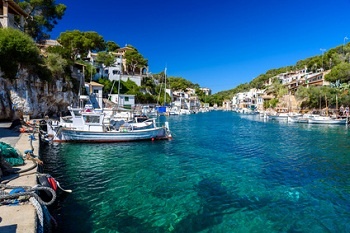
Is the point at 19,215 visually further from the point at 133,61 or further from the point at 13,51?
the point at 133,61

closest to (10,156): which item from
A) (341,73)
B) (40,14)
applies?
(40,14)

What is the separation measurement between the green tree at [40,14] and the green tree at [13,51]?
23195mm

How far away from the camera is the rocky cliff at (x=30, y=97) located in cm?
2433

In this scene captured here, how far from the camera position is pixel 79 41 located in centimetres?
5512

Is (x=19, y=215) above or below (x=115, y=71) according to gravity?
below

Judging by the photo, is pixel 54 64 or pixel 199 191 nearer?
pixel 199 191

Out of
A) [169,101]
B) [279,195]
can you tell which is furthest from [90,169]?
[169,101]

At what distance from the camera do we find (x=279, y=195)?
10.1m

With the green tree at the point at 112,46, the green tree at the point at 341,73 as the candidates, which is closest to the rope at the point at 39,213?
the green tree at the point at 341,73

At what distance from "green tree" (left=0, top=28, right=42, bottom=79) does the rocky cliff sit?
90cm

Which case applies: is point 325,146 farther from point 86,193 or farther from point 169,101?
point 169,101

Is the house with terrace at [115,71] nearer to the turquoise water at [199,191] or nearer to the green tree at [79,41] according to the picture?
the green tree at [79,41]

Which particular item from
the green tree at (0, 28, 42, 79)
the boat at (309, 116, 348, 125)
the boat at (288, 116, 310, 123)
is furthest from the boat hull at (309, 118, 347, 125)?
the green tree at (0, 28, 42, 79)

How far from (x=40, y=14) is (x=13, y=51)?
27.8 metres
